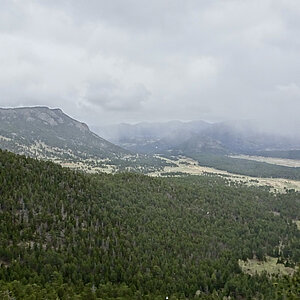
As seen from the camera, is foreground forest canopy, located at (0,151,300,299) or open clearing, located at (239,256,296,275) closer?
foreground forest canopy, located at (0,151,300,299)

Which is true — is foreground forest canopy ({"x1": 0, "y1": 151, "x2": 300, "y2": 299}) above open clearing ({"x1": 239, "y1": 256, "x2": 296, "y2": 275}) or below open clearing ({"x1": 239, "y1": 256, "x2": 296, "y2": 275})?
above

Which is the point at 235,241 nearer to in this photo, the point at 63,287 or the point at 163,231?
the point at 163,231

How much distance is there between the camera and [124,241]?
10200cm

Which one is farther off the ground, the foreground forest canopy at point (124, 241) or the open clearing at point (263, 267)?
the foreground forest canopy at point (124, 241)

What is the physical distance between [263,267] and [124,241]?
48258 mm

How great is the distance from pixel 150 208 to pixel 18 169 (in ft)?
184

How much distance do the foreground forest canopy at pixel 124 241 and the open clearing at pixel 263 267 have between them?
8.13 ft

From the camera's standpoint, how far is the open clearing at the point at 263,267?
103 m

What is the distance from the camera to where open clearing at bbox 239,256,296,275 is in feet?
338

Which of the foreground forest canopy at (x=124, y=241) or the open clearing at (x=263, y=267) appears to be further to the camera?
the open clearing at (x=263, y=267)

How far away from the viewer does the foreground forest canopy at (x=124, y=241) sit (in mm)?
75938

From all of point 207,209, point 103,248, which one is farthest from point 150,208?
point 103,248

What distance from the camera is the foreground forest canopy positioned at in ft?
249

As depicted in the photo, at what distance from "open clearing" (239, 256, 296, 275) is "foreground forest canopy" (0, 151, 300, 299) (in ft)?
8.13
